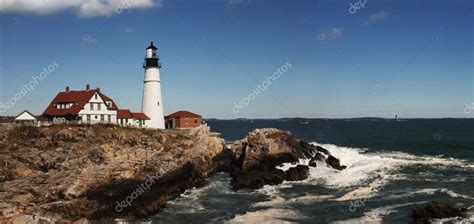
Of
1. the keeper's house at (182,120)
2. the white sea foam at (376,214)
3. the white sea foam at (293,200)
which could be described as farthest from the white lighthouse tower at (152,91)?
the white sea foam at (376,214)

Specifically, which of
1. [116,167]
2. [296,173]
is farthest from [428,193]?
[116,167]

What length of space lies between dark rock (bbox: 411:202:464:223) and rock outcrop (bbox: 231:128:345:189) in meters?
13.6

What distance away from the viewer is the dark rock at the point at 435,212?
85.1 feet

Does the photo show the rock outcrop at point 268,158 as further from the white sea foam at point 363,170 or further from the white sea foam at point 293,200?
the white sea foam at point 293,200

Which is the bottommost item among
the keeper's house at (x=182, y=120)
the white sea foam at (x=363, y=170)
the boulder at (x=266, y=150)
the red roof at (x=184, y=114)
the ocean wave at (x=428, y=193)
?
the ocean wave at (x=428, y=193)

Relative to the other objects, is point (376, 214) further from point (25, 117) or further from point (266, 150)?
point (25, 117)

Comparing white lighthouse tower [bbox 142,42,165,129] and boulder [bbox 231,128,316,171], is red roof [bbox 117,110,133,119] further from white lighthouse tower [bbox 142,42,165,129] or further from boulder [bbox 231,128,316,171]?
boulder [bbox 231,128,316,171]

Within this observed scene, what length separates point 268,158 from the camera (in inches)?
1738

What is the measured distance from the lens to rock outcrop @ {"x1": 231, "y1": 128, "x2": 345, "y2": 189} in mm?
38275

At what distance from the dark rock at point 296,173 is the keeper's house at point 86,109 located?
18.8m

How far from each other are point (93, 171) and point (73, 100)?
20401mm

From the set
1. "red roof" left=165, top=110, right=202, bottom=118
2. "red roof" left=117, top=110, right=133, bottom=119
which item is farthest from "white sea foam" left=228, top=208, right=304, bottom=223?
"red roof" left=165, top=110, right=202, bottom=118

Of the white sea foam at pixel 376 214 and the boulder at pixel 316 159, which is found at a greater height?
the boulder at pixel 316 159

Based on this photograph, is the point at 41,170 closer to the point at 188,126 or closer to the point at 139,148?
the point at 139,148
